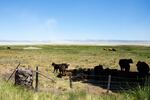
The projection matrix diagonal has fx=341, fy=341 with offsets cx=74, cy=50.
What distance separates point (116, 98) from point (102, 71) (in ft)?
51.7

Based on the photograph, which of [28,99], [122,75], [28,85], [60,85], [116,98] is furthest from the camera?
[122,75]

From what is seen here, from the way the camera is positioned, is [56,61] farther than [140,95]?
Yes

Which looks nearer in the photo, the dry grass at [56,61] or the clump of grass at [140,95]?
the clump of grass at [140,95]

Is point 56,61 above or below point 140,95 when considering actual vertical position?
below

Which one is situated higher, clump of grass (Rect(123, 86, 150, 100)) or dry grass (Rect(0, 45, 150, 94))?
clump of grass (Rect(123, 86, 150, 100))

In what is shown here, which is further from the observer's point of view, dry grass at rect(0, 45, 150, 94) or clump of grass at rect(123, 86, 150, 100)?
dry grass at rect(0, 45, 150, 94)

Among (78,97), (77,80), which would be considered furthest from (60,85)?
(78,97)

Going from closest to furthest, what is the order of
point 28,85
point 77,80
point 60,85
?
point 28,85
point 60,85
point 77,80

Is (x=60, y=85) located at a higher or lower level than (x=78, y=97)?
lower

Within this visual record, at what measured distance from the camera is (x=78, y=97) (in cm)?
1076

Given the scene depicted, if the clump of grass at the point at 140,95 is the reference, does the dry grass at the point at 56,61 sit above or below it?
below

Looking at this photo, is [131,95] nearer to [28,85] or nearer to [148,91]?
[148,91]

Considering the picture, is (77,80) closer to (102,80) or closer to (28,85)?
(102,80)

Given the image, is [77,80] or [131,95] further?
[77,80]
